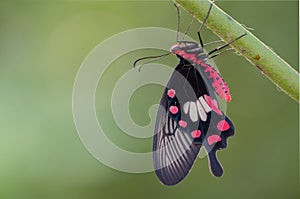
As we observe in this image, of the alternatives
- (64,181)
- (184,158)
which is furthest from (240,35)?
(64,181)

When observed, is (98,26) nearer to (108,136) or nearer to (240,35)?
(108,136)

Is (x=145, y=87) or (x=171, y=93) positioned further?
(x=145, y=87)

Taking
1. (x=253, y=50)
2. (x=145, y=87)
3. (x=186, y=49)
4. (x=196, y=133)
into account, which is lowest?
(x=253, y=50)

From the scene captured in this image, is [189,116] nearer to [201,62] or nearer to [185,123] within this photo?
[185,123]

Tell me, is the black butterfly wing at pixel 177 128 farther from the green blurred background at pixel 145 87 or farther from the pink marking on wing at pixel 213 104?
the green blurred background at pixel 145 87

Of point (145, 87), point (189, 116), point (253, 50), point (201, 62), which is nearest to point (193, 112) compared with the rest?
point (189, 116)

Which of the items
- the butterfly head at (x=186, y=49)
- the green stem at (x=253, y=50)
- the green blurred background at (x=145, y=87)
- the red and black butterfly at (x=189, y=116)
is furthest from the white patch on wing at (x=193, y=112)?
the green blurred background at (x=145, y=87)

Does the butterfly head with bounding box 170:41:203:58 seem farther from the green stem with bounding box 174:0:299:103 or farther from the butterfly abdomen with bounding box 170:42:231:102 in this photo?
the green stem with bounding box 174:0:299:103
